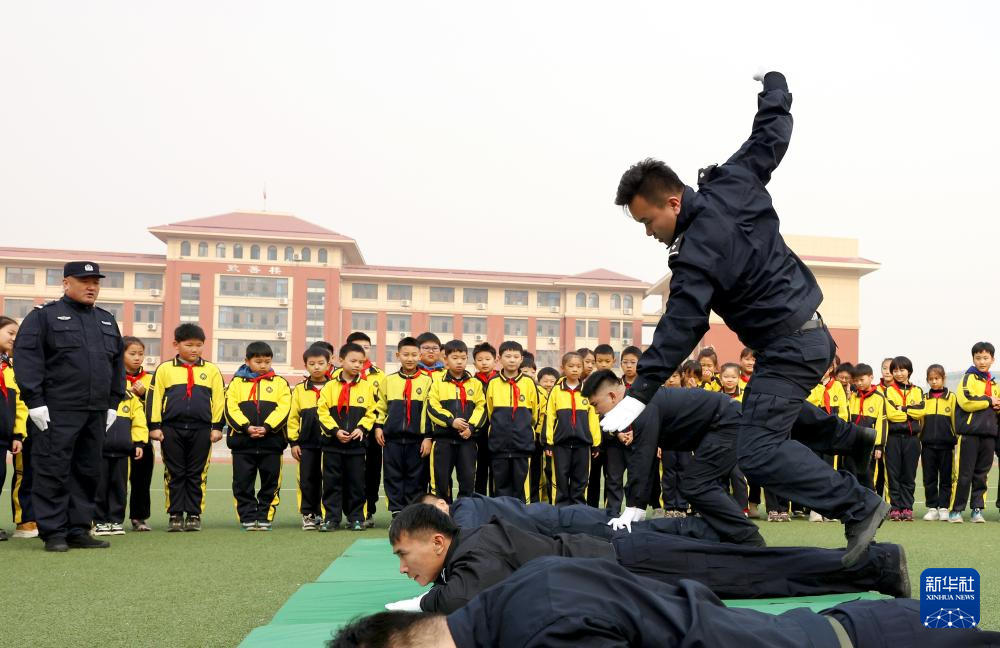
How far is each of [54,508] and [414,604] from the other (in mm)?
3918

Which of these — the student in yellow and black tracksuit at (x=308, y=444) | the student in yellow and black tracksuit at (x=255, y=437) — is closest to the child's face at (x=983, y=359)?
the student in yellow and black tracksuit at (x=308, y=444)

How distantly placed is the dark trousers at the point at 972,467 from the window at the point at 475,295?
51648mm

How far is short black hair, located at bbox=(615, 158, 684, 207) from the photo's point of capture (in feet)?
13.3

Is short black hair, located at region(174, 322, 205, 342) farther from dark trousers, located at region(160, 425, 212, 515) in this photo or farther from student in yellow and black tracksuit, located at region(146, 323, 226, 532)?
dark trousers, located at region(160, 425, 212, 515)

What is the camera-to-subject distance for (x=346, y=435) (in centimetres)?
838

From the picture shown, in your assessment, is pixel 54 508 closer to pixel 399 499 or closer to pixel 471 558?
pixel 399 499

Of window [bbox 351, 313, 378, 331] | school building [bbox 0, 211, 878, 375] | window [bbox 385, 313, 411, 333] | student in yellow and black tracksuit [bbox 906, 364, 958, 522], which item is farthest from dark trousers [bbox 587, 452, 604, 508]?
window [bbox 385, 313, 411, 333]

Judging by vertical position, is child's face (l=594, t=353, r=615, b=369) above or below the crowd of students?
above

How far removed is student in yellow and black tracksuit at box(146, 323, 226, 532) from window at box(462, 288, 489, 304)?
53.0 meters

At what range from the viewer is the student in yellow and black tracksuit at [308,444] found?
8617 mm

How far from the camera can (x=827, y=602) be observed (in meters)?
4.15

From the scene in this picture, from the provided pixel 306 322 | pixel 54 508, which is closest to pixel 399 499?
pixel 54 508

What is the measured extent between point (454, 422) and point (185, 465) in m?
2.33

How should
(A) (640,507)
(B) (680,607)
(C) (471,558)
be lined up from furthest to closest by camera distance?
1. (A) (640,507)
2. (C) (471,558)
3. (B) (680,607)
